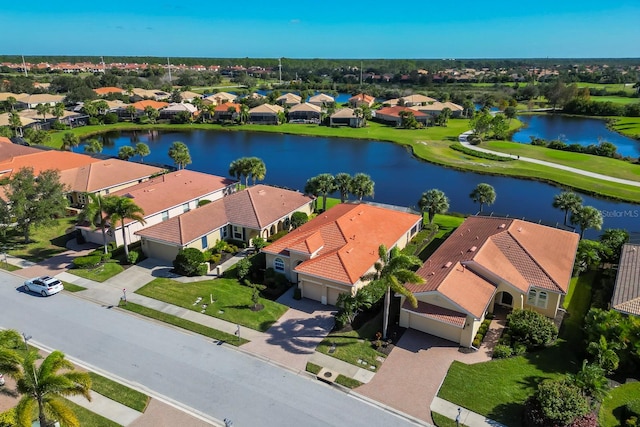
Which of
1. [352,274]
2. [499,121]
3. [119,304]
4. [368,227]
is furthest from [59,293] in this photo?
[499,121]

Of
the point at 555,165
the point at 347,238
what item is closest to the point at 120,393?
the point at 347,238

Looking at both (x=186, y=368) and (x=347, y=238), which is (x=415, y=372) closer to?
(x=186, y=368)

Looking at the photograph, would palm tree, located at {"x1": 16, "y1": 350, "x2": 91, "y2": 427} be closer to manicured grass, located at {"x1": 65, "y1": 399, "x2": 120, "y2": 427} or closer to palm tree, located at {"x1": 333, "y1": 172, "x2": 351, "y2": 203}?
manicured grass, located at {"x1": 65, "y1": 399, "x2": 120, "y2": 427}

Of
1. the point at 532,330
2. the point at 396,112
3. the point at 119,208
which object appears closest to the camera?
the point at 532,330

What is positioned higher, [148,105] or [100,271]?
[148,105]

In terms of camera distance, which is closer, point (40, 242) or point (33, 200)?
point (33, 200)
